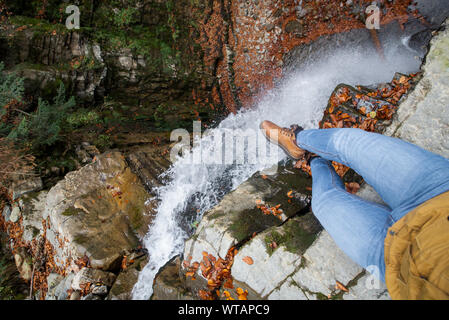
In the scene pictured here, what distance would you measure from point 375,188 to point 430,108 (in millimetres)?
1898

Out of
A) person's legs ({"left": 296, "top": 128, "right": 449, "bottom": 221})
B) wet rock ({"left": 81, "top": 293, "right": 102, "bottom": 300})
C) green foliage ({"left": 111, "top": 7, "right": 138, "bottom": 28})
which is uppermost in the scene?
green foliage ({"left": 111, "top": 7, "right": 138, "bottom": 28})

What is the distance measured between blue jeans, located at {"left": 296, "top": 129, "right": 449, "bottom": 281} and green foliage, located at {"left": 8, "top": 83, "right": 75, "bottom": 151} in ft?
16.2

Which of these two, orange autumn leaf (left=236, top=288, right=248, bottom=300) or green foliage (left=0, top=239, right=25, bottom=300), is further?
green foliage (left=0, top=239, right=25, bottom=300)

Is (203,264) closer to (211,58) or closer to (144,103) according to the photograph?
(144,103)

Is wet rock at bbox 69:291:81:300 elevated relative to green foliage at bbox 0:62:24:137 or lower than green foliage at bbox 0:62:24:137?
lower

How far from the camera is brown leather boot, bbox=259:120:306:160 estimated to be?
3.01 meters

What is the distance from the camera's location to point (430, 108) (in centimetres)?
286

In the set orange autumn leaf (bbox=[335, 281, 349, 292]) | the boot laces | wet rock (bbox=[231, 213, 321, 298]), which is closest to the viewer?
orange autumn leaf (bbox=[335, 281, 349, 292])

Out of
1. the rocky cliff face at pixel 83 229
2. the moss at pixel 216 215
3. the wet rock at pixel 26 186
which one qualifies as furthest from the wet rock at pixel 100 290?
the wet rock at pixel 26 186

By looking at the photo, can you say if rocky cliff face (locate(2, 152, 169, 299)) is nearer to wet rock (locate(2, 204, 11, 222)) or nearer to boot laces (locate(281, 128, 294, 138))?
wet rock (locate(2, 204, 11, 222))

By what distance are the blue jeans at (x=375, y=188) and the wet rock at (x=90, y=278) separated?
326cm

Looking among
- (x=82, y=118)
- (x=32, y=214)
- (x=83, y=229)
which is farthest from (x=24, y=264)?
(x=82, y=118)

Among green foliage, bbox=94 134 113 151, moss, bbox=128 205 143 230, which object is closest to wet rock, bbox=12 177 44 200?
green foliage, bbox=94 134 113 151

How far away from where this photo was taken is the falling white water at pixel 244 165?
13.3 feet
